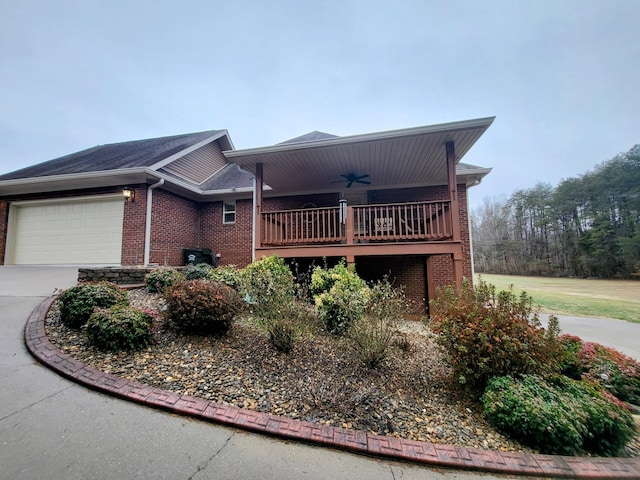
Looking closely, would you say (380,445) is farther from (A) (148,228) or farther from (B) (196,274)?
(A) (148,228)

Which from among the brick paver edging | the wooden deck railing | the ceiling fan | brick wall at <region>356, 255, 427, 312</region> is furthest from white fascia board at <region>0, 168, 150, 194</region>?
brick wall at <region>356, 255, 427, 312</region>

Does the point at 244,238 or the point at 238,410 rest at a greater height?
the point at 244,238

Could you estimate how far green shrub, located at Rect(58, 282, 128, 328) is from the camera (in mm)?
4184

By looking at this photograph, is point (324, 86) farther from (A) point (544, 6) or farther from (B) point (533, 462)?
(B) point (533, 462)

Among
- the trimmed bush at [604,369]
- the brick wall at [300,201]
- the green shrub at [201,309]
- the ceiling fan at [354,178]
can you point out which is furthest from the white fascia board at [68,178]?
the trimmed bush at [604,369]

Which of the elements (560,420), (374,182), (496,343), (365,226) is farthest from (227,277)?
(560,420)

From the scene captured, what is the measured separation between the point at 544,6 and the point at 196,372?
14379 millimetres

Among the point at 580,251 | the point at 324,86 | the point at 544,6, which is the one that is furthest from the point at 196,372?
the point at 580,251

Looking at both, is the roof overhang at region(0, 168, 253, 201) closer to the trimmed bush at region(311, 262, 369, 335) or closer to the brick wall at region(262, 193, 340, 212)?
the brick wall at region(262, 193, 340, 212)

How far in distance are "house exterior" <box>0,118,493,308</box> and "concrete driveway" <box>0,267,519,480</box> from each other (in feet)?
16.3

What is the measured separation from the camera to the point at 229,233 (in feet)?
35.8

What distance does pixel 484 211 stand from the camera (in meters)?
37.0

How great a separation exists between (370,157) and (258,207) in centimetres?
346

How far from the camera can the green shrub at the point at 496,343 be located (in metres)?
2.99
